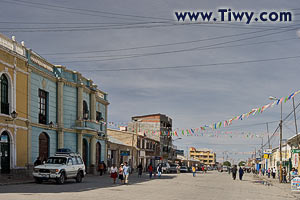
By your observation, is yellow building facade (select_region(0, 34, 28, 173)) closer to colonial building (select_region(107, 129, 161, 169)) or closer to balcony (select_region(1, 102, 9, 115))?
balcony (select_region(1, 102, 9, 115))

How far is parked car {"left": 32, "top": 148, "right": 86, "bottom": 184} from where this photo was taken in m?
25.8

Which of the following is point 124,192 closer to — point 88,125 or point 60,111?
point 60,111

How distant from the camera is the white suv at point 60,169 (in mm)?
25750

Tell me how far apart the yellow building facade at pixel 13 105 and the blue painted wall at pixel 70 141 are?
7.74 m

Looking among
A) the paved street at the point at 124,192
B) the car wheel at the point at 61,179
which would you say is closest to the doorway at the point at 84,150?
the paved street at the point at 124,192

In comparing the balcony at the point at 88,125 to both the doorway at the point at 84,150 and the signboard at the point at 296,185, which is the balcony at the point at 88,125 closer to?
the doorway at the point at 84,150

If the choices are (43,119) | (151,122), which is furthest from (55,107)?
(151,122)

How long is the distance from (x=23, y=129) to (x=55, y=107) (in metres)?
6.50

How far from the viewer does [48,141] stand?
3603 cm

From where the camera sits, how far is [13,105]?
2942 cm

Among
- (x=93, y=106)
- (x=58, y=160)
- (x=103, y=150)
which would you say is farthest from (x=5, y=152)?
(x=103, y=150)

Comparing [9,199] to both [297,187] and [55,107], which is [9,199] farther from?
[55,107]

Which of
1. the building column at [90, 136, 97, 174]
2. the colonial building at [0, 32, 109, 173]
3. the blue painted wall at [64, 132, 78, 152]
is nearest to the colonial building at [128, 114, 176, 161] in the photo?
the building column at [90, 136, 97, 174]

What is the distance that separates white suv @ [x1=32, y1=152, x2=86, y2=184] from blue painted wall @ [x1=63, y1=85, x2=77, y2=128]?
33.4ft
